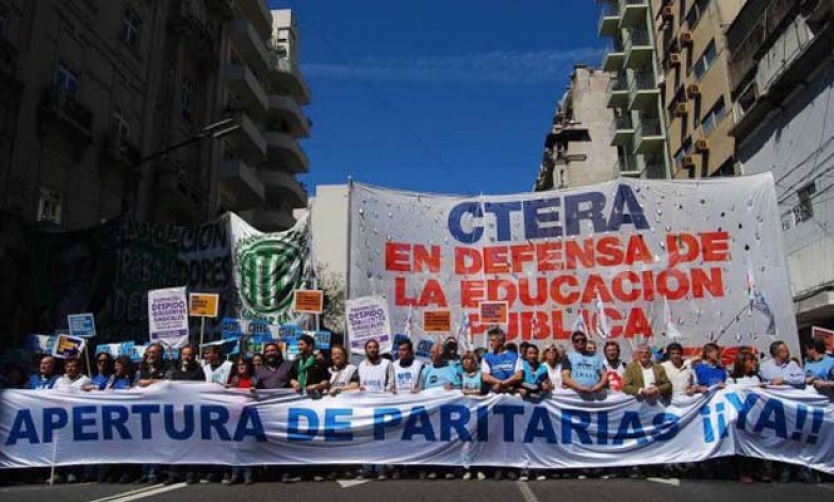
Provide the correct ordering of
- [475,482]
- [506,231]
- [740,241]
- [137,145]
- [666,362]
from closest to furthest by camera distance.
Result: 1. [475,482]
2. [666,362]
3. [740,241]
4. [506,231]
5. [137,145]

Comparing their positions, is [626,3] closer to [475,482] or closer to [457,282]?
[457,282]

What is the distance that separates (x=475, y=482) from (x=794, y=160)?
54.6 feet

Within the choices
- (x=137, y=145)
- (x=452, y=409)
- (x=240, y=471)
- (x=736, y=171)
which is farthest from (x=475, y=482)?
(x=736, y=171)

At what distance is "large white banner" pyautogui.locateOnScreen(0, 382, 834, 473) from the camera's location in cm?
835

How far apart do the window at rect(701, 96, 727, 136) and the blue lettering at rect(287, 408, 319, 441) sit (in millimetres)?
23980

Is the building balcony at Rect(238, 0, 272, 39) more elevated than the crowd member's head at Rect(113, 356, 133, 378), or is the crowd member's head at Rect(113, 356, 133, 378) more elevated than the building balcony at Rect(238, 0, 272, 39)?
the building balcony at Rect(238, 0, 272, 39)

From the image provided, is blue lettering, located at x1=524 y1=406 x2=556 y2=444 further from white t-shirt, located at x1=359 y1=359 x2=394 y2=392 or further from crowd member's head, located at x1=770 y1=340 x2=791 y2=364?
crowd member's head, located at x1=770 y1=340 x2=791 y2=364

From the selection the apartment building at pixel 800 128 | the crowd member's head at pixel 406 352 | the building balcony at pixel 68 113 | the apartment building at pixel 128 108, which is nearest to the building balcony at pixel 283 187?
the apartment building at pixel 128 108

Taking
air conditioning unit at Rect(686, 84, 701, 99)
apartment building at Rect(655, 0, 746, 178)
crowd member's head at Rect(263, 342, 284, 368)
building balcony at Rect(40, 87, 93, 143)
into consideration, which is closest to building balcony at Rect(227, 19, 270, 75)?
building balcony at Rect(40, 87, 93, 143)

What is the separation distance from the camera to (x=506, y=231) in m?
11.0

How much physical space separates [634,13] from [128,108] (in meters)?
29.9

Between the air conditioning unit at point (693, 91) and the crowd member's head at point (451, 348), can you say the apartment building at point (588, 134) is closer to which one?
the air conditioning unit at point (693, 91)

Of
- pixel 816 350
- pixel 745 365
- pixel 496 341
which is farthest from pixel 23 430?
pixel 816 350

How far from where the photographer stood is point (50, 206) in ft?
59.0
